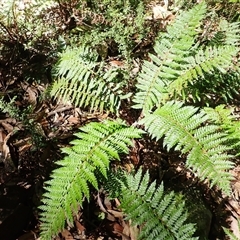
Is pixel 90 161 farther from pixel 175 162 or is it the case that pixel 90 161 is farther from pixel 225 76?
pixel 225 76

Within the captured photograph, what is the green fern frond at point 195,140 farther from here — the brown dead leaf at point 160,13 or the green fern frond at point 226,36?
the brown dead leaf at point 160,13

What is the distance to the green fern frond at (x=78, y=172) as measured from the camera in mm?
2387

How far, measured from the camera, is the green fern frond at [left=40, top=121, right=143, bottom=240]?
94.0 inches

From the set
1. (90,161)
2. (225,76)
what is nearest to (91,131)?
(90,161)

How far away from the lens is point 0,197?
2768 mm

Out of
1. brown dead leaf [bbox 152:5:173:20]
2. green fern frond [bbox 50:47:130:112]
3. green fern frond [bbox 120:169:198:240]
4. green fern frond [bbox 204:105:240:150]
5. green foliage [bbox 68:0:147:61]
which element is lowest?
green fern frond [bbox 120:169:198:240]

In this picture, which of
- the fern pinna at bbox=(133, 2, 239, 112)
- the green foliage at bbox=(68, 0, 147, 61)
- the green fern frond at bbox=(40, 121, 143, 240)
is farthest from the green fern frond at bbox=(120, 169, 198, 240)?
the green foliage at bbox=(68, 0, 147, 61)

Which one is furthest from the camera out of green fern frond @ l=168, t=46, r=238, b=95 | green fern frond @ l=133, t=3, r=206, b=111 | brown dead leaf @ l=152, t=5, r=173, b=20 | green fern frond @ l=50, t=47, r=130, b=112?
brown dead leaf @ l=152, t=5, r=173, b=20

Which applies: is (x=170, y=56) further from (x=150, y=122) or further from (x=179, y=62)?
(x=150, y=122)

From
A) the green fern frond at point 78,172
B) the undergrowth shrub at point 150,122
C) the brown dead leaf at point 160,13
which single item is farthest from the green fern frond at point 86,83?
the brown dead leaf at point 160,13

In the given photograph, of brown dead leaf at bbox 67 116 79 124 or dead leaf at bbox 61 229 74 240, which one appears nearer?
dead leaf at bbox 61 229 74 240

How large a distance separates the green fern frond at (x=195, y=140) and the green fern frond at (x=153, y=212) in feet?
1.04

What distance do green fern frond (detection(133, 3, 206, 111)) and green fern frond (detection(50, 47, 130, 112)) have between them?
0.22 metres

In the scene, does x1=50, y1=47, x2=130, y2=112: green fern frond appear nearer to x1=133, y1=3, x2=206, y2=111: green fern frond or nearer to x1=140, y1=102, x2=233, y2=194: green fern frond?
x1=133, y1=3, x2=206, y2=111: green fern frond
